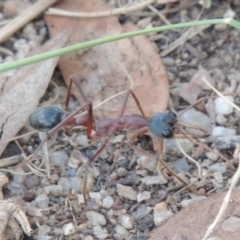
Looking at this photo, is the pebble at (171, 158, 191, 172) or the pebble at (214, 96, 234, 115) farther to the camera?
the pebble at (214, 96, 234, 115)

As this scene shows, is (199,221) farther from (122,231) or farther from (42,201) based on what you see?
(42,201)

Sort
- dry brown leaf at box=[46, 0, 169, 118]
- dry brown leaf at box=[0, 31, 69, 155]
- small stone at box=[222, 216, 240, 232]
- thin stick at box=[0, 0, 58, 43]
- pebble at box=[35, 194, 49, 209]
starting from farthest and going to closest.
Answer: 1. thin stick at box=[0, 0, 58, 43]
2. dry brown leaf at box=[46, 0, 169, 118]
3. dry brown leaf at box=[0, 31, 69, 155]
4. pebble at box=[35, 194, 49, 209]
5. small stone at box=[222, 216, 240, 232]

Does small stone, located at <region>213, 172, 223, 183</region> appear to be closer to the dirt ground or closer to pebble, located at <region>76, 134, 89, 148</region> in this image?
the dirt ground

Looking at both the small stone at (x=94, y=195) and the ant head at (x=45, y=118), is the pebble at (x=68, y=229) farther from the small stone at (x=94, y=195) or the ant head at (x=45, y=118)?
the ant head at (x=45, y=118)

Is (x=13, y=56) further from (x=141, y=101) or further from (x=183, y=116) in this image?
(x=183, y=116)

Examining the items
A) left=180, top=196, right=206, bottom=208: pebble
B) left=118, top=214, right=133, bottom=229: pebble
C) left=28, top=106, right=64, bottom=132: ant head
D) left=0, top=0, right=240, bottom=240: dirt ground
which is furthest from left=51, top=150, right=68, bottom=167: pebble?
left=180, top=196, right=206, bottom=208: pebble

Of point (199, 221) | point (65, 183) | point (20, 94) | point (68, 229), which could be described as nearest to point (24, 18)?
point (20, 94)
